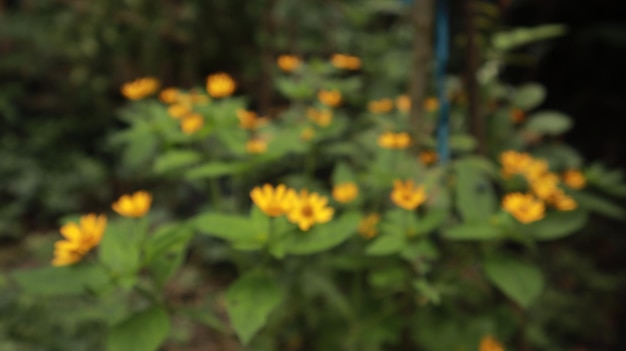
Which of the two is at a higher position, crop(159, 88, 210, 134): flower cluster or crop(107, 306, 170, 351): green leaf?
crop(159, 88, 210, 134): flower cluster

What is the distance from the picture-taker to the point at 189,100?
1.34 metres

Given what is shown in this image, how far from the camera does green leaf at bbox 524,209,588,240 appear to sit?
1.04 metres

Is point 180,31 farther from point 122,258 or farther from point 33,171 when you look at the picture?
point 122,258

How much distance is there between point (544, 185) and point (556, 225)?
105 millimetres

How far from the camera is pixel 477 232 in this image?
100cm

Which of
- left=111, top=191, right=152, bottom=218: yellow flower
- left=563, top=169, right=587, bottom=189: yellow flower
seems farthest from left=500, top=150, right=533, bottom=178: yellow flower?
left=111, top=191, right=152, bottom=218: yellow flower

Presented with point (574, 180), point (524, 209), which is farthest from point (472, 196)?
point (574, 180)

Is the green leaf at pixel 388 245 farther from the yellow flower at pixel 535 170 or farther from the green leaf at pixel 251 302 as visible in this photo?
the yellow flower at pixel 535 170

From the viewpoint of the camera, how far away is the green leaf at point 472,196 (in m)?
1.08

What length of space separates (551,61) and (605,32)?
0.30 meters

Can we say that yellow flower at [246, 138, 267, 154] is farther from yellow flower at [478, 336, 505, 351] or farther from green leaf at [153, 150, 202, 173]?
yellow flower at [478, 336, 505, 351]

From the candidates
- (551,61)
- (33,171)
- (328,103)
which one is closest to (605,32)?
(551,61)

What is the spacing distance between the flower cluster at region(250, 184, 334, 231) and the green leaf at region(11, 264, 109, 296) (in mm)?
315

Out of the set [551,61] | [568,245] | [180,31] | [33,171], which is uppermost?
[180,31]
